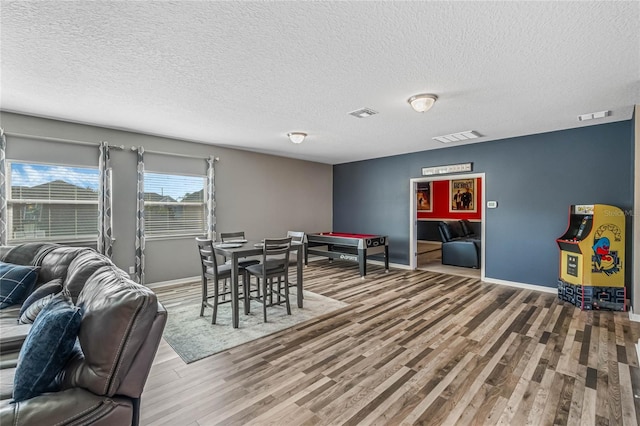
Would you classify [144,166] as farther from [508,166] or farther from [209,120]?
[508,166]

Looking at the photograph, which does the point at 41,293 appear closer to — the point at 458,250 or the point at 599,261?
the point at 599,261

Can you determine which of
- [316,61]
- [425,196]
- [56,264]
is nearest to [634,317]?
[316,61]

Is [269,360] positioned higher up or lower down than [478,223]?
lower down

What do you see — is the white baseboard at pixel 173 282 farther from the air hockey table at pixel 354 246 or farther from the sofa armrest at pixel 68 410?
the sofa armrest at pixel 68 410

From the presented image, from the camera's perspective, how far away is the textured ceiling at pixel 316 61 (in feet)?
6.07

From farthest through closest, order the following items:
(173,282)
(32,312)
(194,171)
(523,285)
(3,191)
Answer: (194,171) < (173,282) < (523,285) < (3,191) < (32,312)

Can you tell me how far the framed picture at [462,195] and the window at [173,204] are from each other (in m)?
7.27

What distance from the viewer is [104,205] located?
14.3ft

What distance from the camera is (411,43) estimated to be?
2.16 metres

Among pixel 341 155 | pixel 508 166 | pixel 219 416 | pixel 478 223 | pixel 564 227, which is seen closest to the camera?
pixel 219 416

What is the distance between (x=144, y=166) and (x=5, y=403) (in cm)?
439

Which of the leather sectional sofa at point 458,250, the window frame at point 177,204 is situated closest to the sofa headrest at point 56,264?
the window frame at point 177,204

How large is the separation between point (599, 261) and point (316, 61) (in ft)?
14.8

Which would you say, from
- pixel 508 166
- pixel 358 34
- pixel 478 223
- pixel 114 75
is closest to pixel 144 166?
pixel 114 75
